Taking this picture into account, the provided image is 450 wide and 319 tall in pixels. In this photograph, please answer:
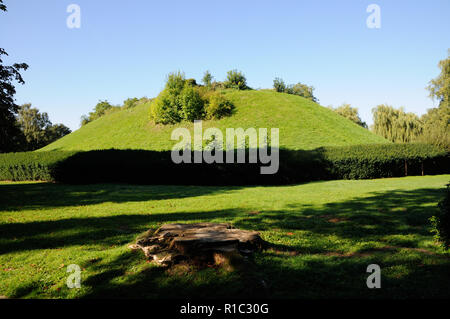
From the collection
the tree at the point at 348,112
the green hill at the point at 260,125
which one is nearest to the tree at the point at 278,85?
the green hill at the point at 260,125

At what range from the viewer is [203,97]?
104 ft

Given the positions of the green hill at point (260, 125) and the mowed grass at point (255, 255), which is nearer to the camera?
A: the mowed grass at point (255, 255)

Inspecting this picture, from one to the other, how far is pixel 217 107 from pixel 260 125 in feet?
17.4

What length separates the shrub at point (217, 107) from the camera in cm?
3066

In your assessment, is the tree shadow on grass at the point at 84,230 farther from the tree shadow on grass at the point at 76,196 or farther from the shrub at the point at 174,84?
the shrub at the point at 174,84

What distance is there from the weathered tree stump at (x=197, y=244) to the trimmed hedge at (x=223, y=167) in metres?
12.6

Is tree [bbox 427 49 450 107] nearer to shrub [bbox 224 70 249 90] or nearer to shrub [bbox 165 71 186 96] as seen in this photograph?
shrub [bbox 224 70 249 90]

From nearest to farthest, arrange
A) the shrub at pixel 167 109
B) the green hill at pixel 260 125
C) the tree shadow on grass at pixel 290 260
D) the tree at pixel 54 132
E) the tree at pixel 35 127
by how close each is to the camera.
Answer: the tree shadow on grass at pixel 290 260
the green hill at pixel 260 125
the shrub at pixel 167 109
the tree at pixel 35 127
the tree at pixel 54 132

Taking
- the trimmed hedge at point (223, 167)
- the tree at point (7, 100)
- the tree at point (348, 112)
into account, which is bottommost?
the trimmed hedge at point (223, 167)

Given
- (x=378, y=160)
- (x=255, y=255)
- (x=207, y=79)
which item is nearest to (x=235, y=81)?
(x=207, y=79)

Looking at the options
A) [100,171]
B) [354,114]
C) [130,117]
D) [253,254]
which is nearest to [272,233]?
[253,254]

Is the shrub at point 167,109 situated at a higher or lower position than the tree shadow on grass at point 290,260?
higher
